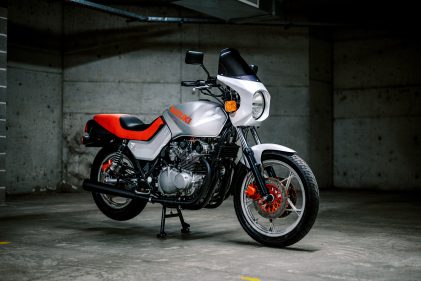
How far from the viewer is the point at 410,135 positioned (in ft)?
28.9

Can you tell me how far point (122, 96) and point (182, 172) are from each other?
15.0ft

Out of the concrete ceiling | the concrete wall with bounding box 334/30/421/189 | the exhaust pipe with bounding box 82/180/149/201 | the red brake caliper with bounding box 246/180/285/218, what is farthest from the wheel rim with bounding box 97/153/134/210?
the concrete wall with bounding box 334/30/421/189

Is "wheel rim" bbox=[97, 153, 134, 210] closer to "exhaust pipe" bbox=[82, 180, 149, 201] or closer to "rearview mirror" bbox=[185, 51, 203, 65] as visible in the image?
"exhaust pipe" bbox=[82, 180, 149, 201]

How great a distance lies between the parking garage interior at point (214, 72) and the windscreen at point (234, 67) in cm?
205

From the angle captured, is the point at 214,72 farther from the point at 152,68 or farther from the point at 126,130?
the point at 126,130

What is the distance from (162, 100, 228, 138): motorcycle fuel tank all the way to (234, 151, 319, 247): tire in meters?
0.41

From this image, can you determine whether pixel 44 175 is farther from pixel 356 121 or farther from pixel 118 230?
pixel 356 121

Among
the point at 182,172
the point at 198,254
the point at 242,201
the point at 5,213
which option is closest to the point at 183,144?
the point at 182,172

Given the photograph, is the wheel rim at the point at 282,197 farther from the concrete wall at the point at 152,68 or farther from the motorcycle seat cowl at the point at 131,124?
the concrete wall at the point at 152,68

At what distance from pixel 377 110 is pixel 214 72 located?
2.90 meters

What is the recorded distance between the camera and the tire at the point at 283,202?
3.55 meters

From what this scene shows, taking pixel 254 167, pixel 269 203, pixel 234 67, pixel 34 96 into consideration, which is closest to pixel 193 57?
pixel 234 67

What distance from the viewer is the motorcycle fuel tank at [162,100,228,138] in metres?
3.97

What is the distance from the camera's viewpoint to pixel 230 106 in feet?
12.7
